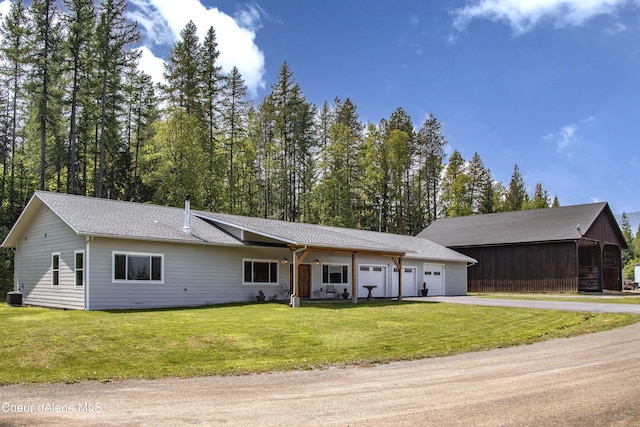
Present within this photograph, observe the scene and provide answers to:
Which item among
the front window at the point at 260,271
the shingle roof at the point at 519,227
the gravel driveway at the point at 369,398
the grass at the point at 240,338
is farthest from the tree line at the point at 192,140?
the gravel driveway at the point at 369,398

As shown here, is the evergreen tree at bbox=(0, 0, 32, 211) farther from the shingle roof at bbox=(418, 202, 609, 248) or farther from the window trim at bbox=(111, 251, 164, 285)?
the shingle roof at bbox=(418, 202, 609, 248)

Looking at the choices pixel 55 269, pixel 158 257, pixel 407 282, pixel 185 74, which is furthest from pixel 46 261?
pixel 185 74

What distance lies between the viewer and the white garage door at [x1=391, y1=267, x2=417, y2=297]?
2781 cm

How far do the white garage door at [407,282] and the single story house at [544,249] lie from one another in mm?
9437

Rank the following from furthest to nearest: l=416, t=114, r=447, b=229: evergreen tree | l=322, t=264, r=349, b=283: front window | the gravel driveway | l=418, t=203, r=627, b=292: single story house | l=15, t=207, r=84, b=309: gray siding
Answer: l=416, t=114, r=447, b=229: evergreen tree < l=418, t=203, r=627, b=292: single story house < l=322, t=264, r=349, b=283: front window < l=15, t=207, r=84, b=309: gray siding < the gravel driveway

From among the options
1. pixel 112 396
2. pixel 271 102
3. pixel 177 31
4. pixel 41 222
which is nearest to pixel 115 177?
pixel 177 31

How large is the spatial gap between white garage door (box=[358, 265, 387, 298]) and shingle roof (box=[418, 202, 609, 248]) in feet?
40.5

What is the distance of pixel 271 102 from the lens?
45.6 meters

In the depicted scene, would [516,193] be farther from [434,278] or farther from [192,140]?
[192,140]

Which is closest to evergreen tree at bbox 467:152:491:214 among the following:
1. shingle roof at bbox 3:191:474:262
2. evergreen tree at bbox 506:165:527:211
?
evergreen tree at bbox 506:165:527:211

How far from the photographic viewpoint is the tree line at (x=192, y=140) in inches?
1172

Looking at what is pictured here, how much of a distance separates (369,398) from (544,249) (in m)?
30.3

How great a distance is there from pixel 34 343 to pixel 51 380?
8.80 ft

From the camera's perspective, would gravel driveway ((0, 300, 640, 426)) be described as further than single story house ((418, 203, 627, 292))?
No
